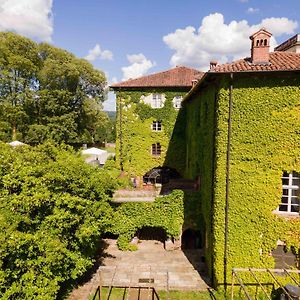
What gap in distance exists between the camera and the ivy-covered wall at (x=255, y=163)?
12.3 m

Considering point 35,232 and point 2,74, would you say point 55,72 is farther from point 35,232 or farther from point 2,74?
point 35,232

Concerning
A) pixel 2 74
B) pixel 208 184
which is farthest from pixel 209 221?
pixel 2 74

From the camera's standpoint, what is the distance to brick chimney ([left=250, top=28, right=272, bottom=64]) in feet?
41.9

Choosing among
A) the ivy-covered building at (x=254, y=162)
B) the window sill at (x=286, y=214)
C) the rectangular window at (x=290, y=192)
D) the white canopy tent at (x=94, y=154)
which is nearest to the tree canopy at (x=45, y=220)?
the ivy-covered building at (x=254, y=162)

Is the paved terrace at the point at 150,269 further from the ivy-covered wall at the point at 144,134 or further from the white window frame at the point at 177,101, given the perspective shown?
the white window frame at the point at 177,101

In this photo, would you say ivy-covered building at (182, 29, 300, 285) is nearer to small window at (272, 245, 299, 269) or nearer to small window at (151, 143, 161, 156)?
small window at (272, 245, 299, 269)

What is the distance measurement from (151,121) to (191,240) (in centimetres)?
1401

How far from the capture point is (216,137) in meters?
13.5

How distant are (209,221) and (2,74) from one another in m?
37.3

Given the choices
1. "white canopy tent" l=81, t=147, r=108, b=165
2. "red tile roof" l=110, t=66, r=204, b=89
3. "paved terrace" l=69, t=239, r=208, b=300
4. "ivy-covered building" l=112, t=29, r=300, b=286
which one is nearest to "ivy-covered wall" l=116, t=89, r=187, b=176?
"red tile roof" l=110, t=66, r=204, b=89

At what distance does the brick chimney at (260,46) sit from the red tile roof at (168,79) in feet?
45.9

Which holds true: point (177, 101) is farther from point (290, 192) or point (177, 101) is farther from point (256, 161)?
point (290, 192)

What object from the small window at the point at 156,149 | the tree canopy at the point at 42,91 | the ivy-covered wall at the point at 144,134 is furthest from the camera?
the tree canopy at the point at 42,91

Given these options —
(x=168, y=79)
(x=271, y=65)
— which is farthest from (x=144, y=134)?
(x=271, y=65)
